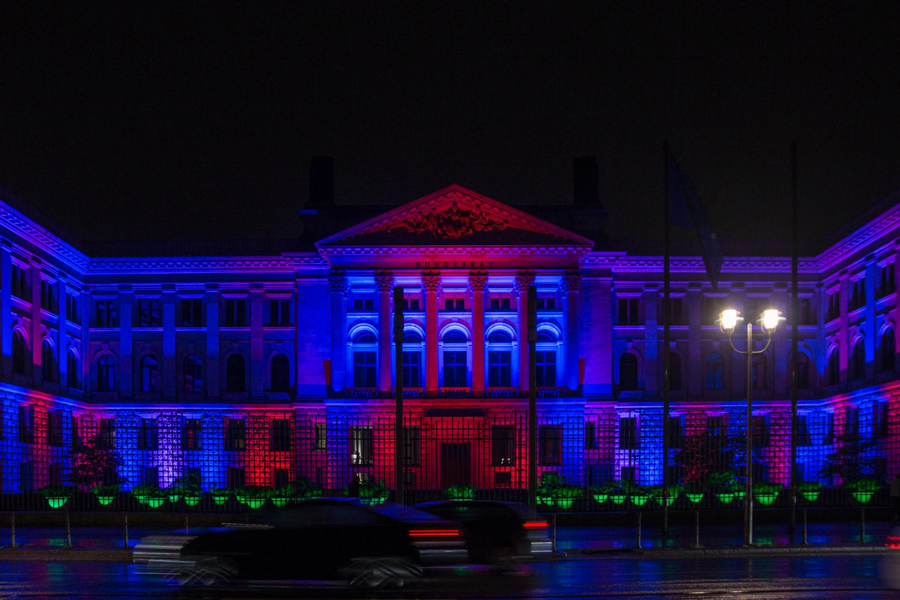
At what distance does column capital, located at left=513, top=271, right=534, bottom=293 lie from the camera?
6881 cm

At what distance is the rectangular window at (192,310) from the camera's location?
A: 73875 mm

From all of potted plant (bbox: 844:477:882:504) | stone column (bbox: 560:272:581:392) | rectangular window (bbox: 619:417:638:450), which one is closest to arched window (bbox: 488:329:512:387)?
stone column (bbox: 560:272:581:392)

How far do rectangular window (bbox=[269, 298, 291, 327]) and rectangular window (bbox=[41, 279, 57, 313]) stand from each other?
13.9 metres

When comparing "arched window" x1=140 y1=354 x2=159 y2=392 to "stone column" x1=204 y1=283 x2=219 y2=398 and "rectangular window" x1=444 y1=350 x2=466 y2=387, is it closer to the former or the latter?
"stone column" x1=204 y1=283 x2=219 y2=398

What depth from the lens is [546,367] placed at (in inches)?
2827

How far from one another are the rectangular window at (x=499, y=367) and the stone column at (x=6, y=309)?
2465 cm

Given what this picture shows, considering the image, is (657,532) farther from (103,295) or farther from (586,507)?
(103,295)

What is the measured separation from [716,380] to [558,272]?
14.4 m

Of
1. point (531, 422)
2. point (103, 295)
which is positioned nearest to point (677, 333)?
point (103, 295)

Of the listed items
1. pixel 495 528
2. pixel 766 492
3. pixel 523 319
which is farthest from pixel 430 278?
pixel 495 528

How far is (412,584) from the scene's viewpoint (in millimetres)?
18344

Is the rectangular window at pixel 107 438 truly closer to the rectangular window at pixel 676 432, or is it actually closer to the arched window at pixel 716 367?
the rectangular window at pixel 676 432

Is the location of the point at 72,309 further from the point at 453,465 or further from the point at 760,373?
the point at 760,373

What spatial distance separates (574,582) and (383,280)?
50.5 meters
